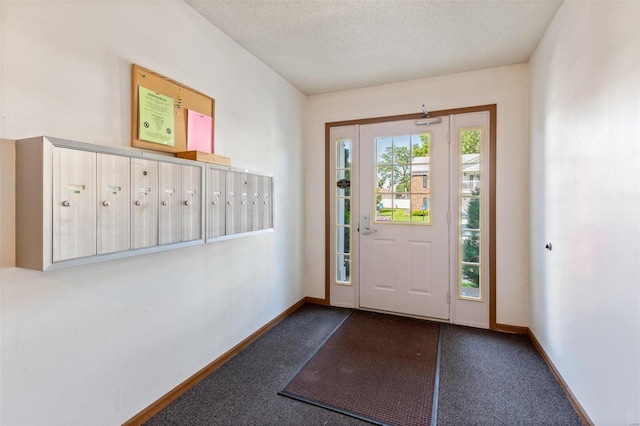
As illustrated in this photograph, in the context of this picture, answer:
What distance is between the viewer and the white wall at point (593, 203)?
4.21 feet

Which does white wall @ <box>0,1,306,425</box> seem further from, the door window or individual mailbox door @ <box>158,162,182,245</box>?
the door window

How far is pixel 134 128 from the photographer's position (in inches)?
64.7

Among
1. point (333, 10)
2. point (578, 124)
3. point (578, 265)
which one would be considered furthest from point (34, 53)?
point (578, 265)

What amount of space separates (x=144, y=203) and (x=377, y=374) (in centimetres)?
190

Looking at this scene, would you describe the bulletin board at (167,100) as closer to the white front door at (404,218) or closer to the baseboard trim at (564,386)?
the white front door at (404,218)

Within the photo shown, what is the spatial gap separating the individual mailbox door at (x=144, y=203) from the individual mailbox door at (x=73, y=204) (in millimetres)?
180

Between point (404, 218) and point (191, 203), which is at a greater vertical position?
point (191, 203)

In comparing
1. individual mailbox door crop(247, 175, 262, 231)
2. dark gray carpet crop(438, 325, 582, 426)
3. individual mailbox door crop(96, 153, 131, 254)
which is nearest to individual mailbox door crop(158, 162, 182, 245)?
individual mailbox door crop(96, 153, 131, 254)

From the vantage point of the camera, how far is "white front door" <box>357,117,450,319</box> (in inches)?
121

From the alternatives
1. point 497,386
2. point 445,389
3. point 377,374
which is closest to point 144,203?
point 377,374

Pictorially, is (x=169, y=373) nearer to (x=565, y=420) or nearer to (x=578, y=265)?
(x=565, y=420)

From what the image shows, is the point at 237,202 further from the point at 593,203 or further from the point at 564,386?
the point at 564,386

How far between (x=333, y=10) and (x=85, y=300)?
2.23 metres

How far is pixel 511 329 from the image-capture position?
9.29ft
